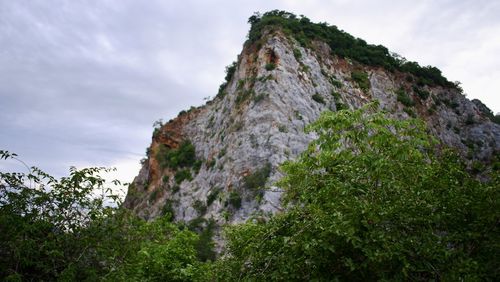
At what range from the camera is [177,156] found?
127 ft

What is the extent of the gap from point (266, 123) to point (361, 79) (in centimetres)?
1704

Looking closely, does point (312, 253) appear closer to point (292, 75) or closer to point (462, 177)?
point (462, 177)

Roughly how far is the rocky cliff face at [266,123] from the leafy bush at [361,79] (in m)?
0.11

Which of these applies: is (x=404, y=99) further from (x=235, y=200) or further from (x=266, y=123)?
(x=235, y=200)

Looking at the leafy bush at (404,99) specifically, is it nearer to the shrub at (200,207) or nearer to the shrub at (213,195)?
the shrub at (213,195)

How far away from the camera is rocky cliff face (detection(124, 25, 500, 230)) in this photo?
27.7 meters

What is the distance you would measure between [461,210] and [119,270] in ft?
20.1

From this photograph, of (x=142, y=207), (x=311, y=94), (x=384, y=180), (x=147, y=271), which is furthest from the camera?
(x=142, y=207)

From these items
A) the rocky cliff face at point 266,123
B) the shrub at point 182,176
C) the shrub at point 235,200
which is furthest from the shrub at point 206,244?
the shrub at point 182,176

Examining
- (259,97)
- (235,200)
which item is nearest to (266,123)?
(259,97)

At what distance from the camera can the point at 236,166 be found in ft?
94.0

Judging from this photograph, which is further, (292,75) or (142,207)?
(142,207)

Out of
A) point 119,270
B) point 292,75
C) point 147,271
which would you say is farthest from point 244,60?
point 119,270

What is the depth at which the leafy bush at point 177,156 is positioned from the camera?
37969mm
